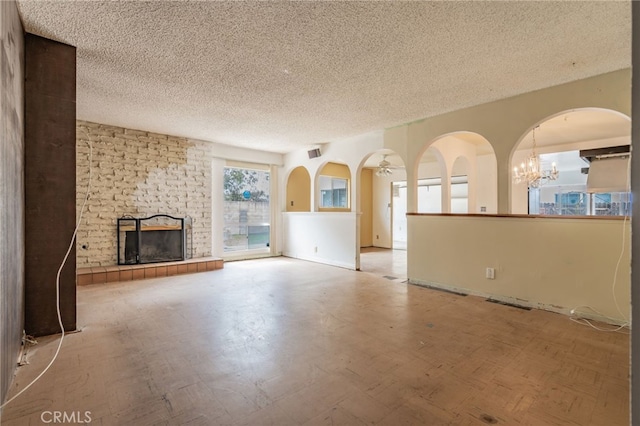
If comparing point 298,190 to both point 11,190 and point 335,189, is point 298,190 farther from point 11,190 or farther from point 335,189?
point 11,190

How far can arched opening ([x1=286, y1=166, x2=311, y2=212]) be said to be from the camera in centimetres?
764

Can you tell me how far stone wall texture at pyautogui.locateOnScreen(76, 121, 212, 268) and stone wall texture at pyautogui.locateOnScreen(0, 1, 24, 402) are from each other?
278 cm

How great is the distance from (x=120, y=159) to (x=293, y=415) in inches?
201

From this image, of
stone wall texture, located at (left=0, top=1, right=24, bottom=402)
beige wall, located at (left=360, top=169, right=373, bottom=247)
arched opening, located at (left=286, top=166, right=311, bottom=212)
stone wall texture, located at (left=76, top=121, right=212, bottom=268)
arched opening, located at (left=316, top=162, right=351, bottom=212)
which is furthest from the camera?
beige wall, located at (left=360, top=169, right=373, bottom=247)

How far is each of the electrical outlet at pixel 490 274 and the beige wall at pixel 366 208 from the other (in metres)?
5.43

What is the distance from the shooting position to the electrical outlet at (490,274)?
3.78 metres

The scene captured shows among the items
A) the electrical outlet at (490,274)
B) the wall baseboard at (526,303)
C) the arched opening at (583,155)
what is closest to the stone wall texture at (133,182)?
the wall baseboard at (526,303)

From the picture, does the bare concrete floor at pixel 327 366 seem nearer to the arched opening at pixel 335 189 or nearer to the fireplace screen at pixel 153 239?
the fireplace screen at pixel 153 239

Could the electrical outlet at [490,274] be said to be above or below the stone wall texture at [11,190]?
below

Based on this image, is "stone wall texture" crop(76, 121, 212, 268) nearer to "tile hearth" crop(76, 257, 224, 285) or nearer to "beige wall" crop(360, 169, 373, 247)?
"tile hearth" crop(76, 257, 224, 285)

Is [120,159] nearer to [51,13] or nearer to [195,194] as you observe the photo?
[195,194]

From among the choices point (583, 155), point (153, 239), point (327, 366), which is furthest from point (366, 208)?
point (327, 366)

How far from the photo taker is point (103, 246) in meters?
4.98

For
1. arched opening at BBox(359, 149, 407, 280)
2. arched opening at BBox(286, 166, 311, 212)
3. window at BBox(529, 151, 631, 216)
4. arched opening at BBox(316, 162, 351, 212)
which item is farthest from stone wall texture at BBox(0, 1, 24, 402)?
window at BBox(529, 151, 631, 216)
